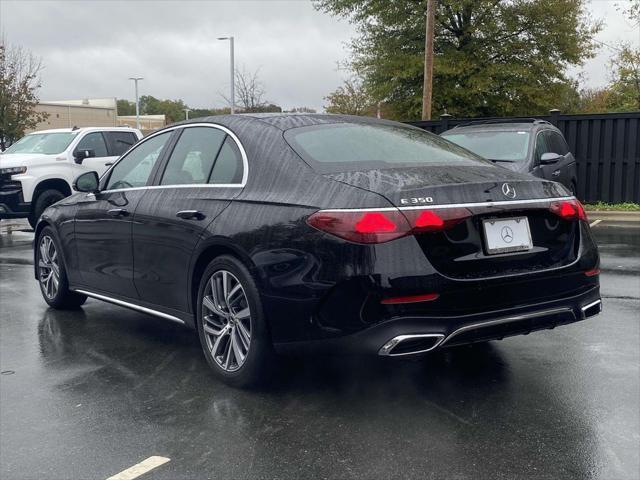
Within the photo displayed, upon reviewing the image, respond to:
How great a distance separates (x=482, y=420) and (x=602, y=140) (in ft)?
46.0

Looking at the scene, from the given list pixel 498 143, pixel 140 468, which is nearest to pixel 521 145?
pixel 498 143

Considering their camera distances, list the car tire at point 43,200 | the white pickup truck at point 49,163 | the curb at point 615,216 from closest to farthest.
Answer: the white pickup truck at point 49,163 → the car tire at point 43,200 → the curb at point 615,216

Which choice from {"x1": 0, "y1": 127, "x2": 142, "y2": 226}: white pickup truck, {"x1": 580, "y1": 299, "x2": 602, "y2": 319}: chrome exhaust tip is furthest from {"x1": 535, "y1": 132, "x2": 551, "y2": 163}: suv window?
{"x1": 0, "y1": 127, "x2": 142, "y2": 226}: white pickup truck

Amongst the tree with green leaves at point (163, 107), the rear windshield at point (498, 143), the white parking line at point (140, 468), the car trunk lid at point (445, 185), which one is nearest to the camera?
the white parking line at point (140, 468)

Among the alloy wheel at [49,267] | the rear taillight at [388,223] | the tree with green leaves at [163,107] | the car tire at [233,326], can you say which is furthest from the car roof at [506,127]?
the tree with green leaves at [163,107]

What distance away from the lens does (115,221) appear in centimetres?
554

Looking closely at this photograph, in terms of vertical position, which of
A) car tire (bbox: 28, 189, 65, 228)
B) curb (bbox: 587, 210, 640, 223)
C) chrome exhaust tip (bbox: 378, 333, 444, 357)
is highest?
chrome exhaust tip (bbox: 378, 333, 444, 357)

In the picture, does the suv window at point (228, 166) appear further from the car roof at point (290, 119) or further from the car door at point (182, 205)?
the car roof at point (290, 119)

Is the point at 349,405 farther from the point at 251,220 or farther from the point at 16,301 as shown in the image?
the point at 16,301

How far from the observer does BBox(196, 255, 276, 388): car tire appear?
13.7 feet

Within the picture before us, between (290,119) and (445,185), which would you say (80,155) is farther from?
(445,185)

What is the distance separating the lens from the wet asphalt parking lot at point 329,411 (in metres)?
3.42

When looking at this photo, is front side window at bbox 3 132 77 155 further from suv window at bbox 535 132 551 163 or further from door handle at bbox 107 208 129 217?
door handle at bbox 107 208 129 217

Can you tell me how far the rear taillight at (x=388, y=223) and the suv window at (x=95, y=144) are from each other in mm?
11616
